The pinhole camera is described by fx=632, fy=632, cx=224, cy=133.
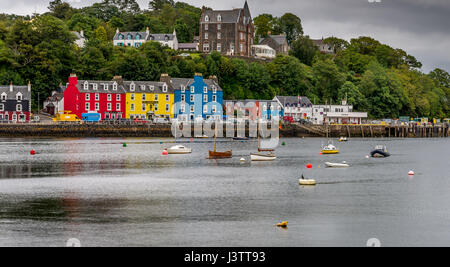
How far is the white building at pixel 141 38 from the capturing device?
474ft

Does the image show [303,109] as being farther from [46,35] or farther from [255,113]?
[46,35]

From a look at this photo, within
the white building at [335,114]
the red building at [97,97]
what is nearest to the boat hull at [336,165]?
Result: the red building at [97,97]

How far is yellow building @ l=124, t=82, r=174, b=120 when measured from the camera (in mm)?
107312

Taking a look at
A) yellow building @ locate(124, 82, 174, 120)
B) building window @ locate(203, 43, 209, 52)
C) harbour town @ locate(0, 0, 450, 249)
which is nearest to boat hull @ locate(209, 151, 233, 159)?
harbour town @ locate(0, 0, 450, 249)

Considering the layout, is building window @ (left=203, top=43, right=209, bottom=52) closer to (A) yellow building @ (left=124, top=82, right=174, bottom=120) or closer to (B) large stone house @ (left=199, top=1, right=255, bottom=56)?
(B) large stone house @ (left=199, top=1, right=255, bottom=56)

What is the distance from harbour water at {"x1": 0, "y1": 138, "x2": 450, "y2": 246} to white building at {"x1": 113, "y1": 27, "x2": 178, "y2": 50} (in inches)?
3171

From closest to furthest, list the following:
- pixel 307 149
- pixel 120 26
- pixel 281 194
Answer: pixel 281 194, pixel 307 149, pixel 120 26

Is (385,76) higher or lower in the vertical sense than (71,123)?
higher

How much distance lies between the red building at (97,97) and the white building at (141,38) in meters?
38.6

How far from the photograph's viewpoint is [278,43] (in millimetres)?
158125

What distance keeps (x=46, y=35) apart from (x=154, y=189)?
80.6 meters
